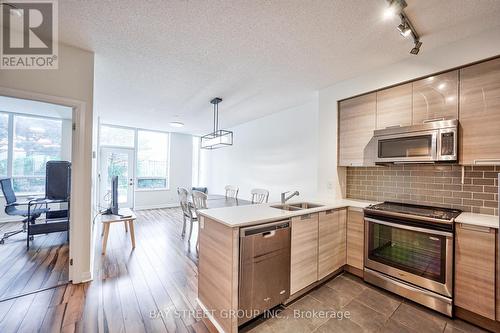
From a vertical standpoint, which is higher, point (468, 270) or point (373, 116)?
point (373, 116)

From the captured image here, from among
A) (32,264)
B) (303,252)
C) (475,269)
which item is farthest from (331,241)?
(32,264)

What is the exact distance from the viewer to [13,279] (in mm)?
2330

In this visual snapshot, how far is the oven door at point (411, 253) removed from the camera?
6.04ft

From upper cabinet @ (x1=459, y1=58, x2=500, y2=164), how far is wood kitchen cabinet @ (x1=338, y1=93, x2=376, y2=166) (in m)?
0.82

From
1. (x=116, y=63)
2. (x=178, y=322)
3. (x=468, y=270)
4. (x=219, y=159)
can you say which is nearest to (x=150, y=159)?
(x=219, y=159)

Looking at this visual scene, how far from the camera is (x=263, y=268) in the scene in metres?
1.72

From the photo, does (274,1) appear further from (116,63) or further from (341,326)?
(341,326)

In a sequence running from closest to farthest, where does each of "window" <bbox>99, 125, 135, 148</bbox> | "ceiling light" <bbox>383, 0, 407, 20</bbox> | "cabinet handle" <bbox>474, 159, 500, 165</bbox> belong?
1. "ceiling light" <bbox>383, 0, 407, 20</bbox>
2. "cabinet handle" <bbox>474, 159, 500, 165</bbox>
3. "window" <bbox>99, 125, 135, 148</bbox>

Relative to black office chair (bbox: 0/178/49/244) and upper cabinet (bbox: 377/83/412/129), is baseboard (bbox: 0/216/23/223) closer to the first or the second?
black office chair (bbox: 0/178/49/244)

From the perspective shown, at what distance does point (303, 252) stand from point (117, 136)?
21.4 feet

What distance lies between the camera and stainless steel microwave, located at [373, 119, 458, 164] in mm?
1948

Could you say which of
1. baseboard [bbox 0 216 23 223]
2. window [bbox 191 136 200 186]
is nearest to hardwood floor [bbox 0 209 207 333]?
baseboard [bbox 0 216 23 223]

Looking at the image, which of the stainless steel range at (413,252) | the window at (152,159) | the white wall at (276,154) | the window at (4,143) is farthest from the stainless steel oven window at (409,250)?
the window at (4,143)

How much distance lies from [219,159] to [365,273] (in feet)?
17.3
